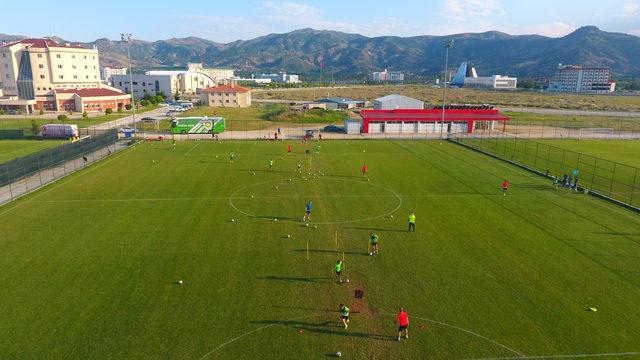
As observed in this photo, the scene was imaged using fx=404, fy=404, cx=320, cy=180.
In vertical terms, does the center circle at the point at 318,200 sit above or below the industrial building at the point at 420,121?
below

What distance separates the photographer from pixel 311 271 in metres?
21.4

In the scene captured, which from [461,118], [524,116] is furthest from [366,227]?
[524,116]

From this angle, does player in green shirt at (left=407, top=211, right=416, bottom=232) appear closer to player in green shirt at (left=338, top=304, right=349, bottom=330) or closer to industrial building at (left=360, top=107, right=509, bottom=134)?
player in green shirt at (left=338, top=304, right=349, bottom=330)

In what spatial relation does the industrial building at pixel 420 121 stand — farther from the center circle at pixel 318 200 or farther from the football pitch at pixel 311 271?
the football pitch at pixel 311 271

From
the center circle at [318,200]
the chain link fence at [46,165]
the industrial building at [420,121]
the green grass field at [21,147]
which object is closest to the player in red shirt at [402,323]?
the center circle at [318,200]

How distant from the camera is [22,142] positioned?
6525 centimetres

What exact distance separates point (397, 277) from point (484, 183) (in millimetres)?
23358

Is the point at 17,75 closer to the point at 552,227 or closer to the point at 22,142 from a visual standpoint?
the point at 22,142

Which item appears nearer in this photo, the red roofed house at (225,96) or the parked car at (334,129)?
the parked car at (334,129)

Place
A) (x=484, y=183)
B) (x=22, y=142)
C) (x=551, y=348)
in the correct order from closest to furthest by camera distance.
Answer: (x=551, y=348) < (x=484, y=183) < (x=22, y=142)

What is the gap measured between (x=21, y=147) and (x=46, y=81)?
74.2 metres

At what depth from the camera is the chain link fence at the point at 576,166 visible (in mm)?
36969

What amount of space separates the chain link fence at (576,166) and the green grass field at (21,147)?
63.7m

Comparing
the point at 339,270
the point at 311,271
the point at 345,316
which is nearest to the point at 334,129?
the point at 311,271
